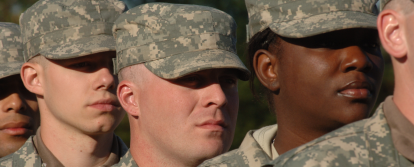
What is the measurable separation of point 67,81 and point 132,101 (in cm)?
73

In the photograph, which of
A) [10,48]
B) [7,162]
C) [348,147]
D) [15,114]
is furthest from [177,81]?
[10,48]

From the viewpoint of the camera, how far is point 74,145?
386cm

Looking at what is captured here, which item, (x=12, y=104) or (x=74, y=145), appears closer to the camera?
(x=74, y=145)

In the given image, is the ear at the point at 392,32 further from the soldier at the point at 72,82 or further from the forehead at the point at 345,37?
the soldier at the point at 72,82

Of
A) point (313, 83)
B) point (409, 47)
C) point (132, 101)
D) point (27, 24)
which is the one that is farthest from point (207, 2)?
point (409, 47)

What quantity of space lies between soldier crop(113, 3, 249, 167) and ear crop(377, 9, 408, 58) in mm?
1226

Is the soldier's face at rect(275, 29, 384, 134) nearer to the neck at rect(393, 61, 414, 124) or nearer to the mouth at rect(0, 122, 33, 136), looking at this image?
the neck at rect(393, 61, 414, 124)

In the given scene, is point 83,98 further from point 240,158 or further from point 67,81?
point 240,158

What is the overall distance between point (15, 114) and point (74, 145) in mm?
996

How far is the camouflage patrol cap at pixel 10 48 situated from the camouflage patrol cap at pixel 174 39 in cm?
189

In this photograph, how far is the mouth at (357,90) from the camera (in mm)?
2348

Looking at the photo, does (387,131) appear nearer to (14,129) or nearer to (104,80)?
(104,80)

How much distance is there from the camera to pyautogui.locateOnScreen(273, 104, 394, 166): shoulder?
1.79 meters

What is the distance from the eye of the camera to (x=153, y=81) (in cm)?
308
